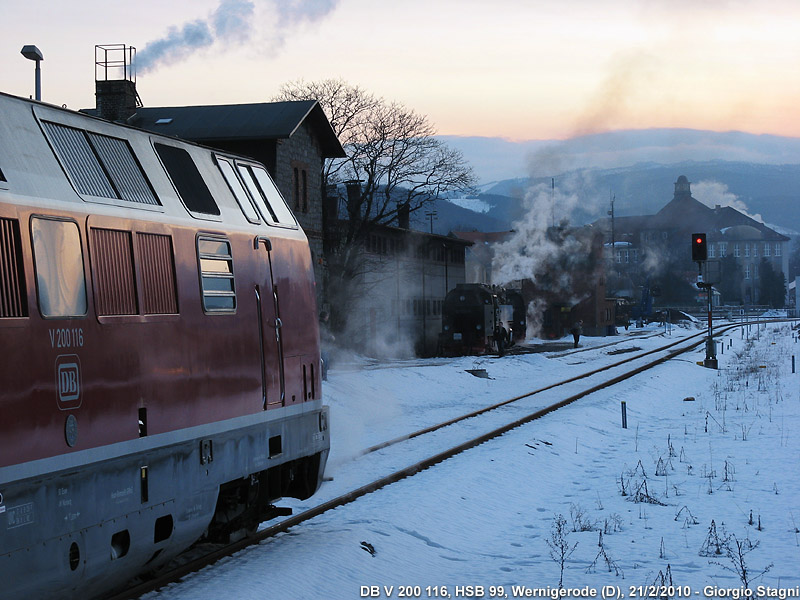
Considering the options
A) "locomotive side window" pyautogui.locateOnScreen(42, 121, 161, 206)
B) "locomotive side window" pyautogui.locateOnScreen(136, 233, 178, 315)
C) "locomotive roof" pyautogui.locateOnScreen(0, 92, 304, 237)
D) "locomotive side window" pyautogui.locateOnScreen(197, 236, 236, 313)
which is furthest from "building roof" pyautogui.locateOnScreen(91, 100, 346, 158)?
"locomotive side window" pyautogui.locateOnScreen(136, 233, 178, 315)

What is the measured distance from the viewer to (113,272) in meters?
7.46

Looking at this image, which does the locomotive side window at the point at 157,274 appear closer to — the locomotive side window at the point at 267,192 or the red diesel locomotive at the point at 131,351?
the red diesel locomotive at the point at 131,351

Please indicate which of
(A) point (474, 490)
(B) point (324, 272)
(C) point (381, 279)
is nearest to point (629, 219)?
(C) point (381, 279)

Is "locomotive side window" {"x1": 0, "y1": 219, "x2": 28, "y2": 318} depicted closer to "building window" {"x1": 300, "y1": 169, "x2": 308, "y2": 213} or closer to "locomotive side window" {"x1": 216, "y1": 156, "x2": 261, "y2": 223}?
"locomotive side window" {"x1": 216, "y1": 156, "x2": 261, "y2": 223}

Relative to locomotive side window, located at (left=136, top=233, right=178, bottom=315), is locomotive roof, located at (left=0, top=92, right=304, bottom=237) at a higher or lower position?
higher

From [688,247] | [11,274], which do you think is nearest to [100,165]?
[11,274]

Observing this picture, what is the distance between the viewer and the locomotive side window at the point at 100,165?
7.37m

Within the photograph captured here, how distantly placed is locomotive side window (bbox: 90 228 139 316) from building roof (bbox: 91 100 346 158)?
30531 mm

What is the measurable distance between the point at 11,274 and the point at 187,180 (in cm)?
302

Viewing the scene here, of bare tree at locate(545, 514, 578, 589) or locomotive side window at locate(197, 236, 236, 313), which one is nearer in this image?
locomotive side window at locate(197, 236, 236, 313)

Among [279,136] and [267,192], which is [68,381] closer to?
[267,192]

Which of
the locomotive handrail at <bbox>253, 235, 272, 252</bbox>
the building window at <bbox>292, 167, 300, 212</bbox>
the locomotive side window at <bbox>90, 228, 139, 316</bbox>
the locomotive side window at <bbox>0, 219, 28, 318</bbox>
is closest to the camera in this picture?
the locomotive side window at <bbox>0, 219, 28, 318</bbox>

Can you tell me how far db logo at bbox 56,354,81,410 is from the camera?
21.7ft

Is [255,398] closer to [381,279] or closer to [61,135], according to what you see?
[61,135]
